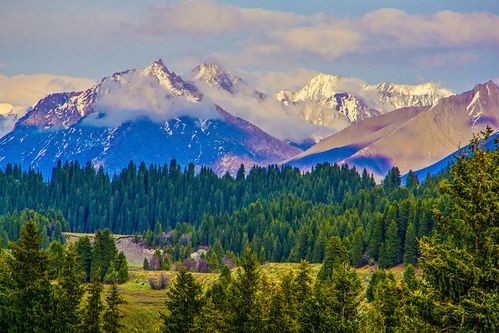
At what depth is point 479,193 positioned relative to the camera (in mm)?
33438

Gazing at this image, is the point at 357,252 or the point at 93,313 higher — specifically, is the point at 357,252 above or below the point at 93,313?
above

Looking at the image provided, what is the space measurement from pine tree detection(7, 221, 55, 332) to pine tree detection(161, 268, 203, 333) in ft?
32.1

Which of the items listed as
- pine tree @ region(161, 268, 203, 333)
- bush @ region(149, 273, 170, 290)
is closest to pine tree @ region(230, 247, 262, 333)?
pine tree @ region(161, 268, 203, 333)

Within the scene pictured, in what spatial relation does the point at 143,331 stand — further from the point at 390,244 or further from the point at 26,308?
the point at 390,244

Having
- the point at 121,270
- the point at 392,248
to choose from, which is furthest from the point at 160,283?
the point at 392,248

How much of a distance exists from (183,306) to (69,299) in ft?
31.6

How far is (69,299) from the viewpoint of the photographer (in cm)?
6725

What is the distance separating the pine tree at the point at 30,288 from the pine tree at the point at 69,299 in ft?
2.41

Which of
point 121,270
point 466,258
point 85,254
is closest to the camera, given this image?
point 466,258

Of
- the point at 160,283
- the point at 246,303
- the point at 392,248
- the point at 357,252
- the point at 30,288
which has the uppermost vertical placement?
the point at 392,248

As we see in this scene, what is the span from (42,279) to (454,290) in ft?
141

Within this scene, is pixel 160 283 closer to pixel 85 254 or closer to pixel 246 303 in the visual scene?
pixel 85 254

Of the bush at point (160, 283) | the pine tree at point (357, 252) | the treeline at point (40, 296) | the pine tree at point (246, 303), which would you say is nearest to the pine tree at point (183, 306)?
the pine tree at point (246, 303)

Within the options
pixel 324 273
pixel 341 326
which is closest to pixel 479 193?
pixel 341 326
